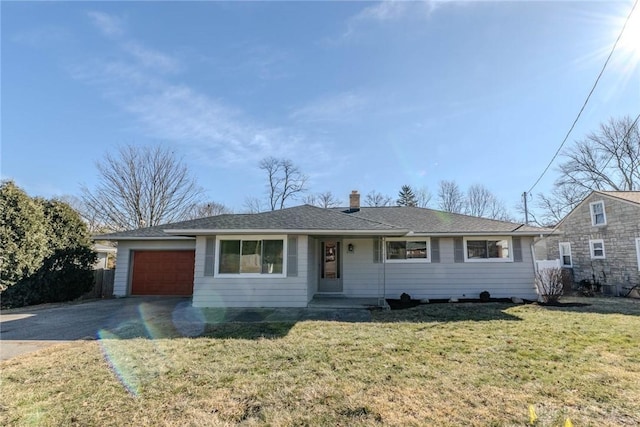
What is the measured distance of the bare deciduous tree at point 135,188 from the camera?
71.0 feet

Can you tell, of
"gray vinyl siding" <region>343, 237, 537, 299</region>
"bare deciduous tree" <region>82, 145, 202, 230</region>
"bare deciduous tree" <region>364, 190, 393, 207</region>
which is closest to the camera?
"gray vinyl siding" <region>343, 237, 537, 299</region>

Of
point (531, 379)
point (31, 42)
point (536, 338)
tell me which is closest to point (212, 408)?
point (531, 379)

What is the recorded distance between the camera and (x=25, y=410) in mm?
3367

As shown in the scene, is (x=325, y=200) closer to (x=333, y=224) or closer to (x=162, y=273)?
(x=162, y=273)

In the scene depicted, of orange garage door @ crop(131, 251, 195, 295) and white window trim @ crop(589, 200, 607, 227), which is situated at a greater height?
white window trim @ crop(589, 200, 607, 227)

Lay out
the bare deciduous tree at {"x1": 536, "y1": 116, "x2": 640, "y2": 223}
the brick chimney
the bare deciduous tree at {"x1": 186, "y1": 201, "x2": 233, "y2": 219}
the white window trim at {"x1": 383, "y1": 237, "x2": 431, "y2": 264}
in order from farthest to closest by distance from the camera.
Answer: the bare deciduous tree at {"x1": 186, "y1": 201, "x2": 233, "y2": 219}, the bare deciduous tree at {"x1": 536, "y1": 116, "x2": 640, "y2": 223}, the brick chimney, the white window trim at {"x1": 383, "y1": 237, "x2": 431, "y2": 264}

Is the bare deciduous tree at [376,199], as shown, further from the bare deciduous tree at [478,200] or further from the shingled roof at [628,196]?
the shingled roof at [628,196]

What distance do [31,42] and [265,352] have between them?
991 cm

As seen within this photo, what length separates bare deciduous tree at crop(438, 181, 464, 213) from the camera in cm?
3303

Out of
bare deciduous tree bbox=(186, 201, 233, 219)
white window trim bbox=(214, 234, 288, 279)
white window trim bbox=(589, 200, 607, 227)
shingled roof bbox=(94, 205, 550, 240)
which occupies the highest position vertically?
bare deciduous tree bbox=(186, 201, 233, 219)

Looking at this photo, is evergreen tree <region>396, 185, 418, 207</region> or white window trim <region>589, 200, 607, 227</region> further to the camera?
evergreen tree <region>396, 185, 418, 207</region>

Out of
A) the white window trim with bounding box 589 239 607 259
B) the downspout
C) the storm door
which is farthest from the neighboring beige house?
the storm door

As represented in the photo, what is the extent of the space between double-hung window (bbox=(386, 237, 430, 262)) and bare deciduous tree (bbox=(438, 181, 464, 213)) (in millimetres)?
23545

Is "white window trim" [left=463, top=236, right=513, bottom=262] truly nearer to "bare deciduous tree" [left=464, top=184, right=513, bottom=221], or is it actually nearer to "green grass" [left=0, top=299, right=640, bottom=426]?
"green grass" [left=0, top=299, right=640, bottom=426]
